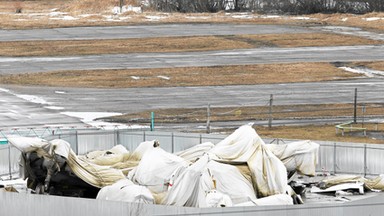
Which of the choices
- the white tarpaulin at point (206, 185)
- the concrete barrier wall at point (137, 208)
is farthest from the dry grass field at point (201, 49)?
the concrete barrier wall at point (137, 208)

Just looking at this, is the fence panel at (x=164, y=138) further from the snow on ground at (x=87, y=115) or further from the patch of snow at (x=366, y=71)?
the patch of snow at (x=366, y=71)

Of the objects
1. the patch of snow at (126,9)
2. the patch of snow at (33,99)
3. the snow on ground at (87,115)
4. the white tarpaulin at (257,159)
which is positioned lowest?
the patch of snow at (126,9)

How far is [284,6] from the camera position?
5999 inches

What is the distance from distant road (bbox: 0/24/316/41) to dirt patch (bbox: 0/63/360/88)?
27495 mm

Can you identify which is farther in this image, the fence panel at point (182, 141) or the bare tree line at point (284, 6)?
the bare tree line at point (284, 6)

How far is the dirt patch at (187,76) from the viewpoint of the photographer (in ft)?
273

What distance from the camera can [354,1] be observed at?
151375 mm

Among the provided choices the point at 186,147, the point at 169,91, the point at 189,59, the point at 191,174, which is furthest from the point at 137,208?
the point at 189,59

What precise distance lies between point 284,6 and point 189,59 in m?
57.1

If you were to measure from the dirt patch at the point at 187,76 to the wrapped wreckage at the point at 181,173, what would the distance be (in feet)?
147

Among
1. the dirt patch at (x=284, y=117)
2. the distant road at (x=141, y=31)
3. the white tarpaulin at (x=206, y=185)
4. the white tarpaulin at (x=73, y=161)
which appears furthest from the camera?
the distant road at (x=141, y=31)

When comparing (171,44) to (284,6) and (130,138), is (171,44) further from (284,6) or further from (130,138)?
(130,138)

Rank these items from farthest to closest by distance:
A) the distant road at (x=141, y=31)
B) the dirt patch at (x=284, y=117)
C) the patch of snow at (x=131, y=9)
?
the patch of snow at (x=131, y=9)
the distant road at (x=141, y=31)
the dirt patch at (x=284, y=117)

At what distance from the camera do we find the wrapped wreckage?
107ft
